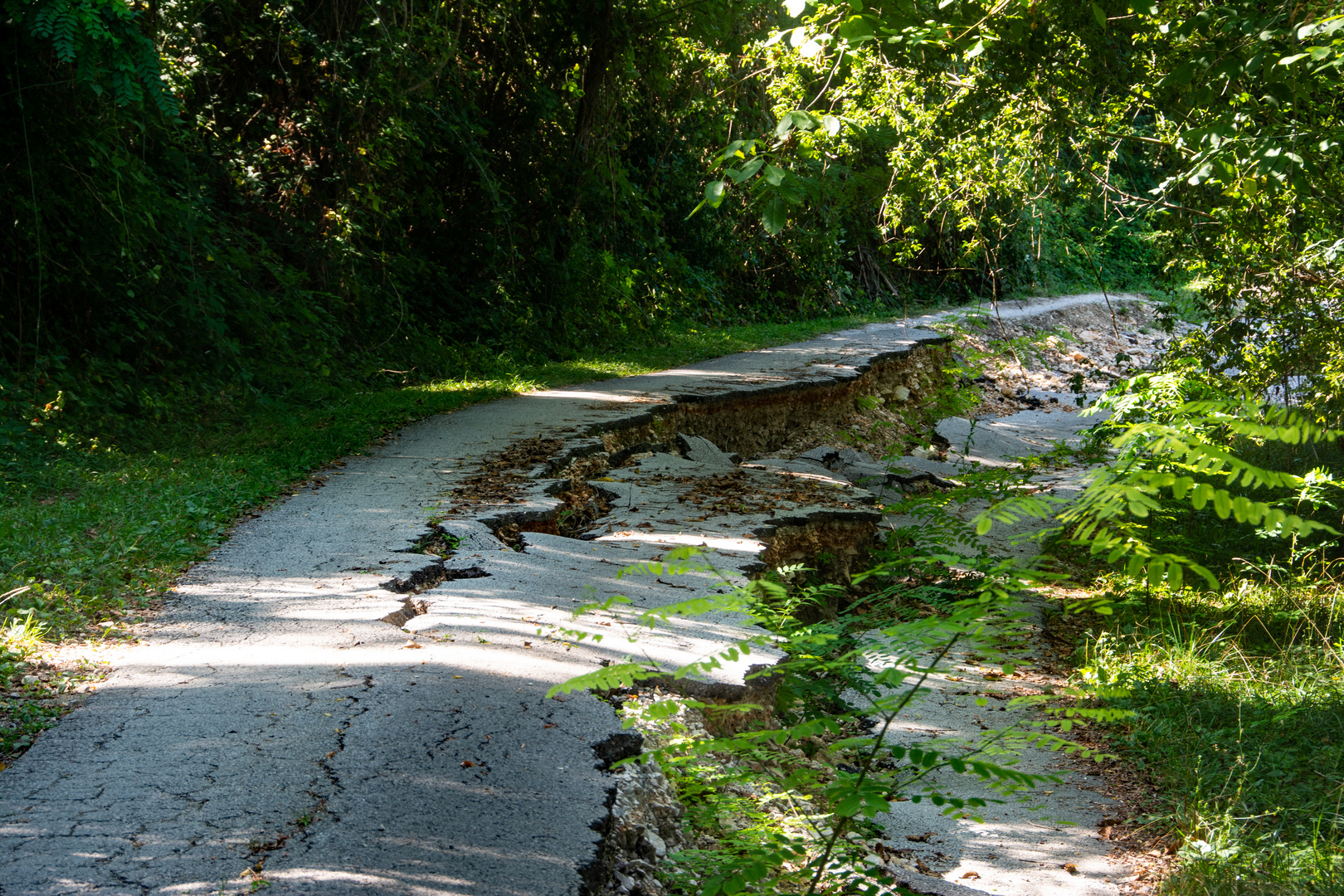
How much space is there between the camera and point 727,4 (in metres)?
12.2

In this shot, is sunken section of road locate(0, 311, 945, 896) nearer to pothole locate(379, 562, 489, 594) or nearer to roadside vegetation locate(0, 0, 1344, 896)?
pothole locate(379, 562, 489, 594)

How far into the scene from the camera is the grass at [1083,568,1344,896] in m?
3.11

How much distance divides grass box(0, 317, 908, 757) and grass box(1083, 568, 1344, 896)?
13.0 feet

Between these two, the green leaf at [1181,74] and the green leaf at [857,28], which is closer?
the green leaf at [857,28]

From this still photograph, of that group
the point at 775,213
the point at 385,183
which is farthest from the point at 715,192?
the point at 385,183

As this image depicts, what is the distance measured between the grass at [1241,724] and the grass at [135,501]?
13.0ft

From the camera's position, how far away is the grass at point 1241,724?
311cm

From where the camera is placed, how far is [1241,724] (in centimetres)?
392

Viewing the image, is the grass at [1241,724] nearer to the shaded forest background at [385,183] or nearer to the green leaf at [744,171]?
the shaded forest background at [385,183]

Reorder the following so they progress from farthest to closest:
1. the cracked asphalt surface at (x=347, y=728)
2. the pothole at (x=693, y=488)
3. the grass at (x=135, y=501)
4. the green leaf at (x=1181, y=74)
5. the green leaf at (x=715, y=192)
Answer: the pothole at (x=693, y=488) < the green leaf at (x=1181, y=74) < the grass at (x=135, y=501) < the green leaf at (x=715, y=192) < the cracked asphalt surface at (x=347, y=728)

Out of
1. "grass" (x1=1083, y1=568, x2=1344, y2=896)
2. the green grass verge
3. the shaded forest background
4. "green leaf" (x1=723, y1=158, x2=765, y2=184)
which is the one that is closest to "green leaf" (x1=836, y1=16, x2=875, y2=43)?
the shaded forest background

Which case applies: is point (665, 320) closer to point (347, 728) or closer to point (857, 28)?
point (857, 28)

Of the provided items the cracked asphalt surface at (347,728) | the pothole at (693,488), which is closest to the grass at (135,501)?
the cracked asphalt surface at (347,728)

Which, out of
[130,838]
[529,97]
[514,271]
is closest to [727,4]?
[529,97]
